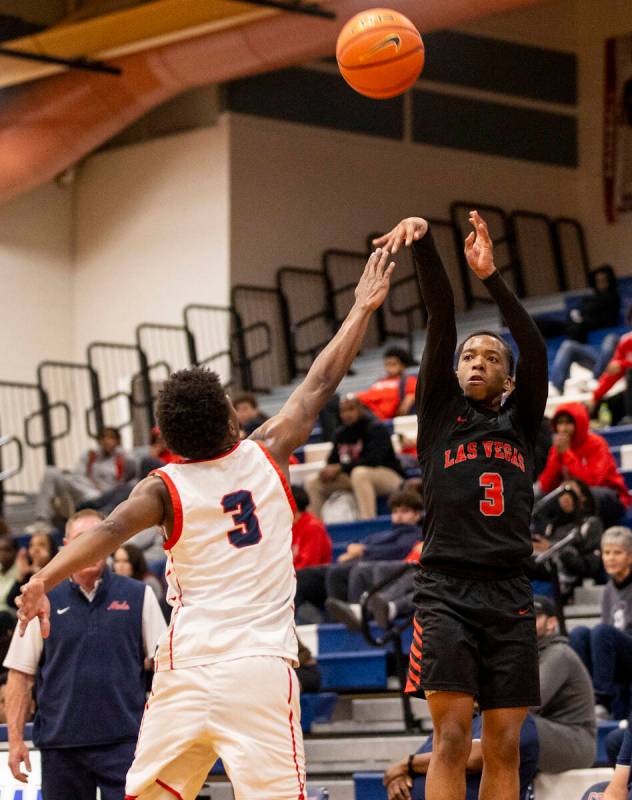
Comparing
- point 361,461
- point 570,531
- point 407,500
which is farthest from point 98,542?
point 361,461

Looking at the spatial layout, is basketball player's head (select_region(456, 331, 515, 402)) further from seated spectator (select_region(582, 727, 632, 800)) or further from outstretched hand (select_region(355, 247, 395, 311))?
seated spectator (select_region(582, 727, 632, 800))

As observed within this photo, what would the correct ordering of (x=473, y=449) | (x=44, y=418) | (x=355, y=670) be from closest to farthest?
(x=473, y=449), (x=355, y=670), (x=44, y=418)

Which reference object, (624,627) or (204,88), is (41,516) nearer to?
(204,88)

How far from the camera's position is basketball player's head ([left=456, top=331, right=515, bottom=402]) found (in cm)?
539

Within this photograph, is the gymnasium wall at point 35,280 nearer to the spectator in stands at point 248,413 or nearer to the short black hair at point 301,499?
the spectator in stands at point 248,413

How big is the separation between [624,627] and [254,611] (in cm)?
491

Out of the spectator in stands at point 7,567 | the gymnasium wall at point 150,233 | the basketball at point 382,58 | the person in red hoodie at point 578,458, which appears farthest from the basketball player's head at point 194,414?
the gymnasium wall at point 150,233

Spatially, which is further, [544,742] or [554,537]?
[554,537]

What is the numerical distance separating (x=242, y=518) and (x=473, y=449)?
3.13 ft

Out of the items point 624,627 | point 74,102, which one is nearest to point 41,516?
point 74,102

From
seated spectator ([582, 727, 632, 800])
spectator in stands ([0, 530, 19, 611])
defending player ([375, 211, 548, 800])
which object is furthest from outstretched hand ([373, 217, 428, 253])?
spectator in stands ([0, 530, 19, 611])

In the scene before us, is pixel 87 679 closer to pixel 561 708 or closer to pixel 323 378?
pixel 323 378

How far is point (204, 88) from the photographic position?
18688mm

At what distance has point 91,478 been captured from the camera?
1631cm
